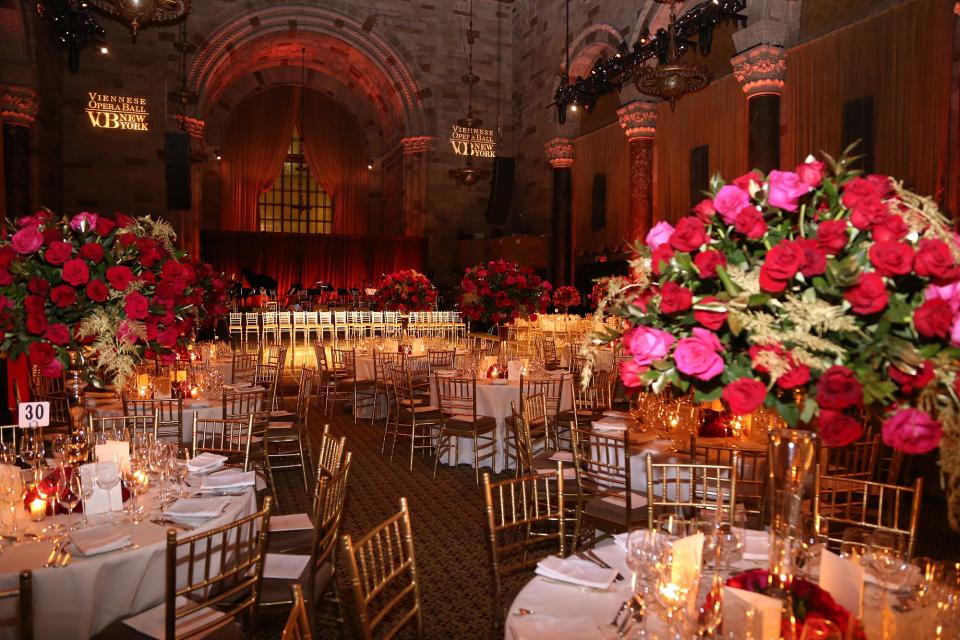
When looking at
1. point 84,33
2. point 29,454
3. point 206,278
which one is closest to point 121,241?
point 29,454

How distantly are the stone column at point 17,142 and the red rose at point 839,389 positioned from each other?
13.9 metres

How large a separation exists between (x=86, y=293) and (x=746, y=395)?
314cm

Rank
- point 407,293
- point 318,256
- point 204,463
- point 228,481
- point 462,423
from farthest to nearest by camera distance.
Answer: point 318,256 → point 407,293 → point 462,423 → point 204,463 → point 228,481

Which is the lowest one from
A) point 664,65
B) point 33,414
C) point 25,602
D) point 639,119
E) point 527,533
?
point 527,533

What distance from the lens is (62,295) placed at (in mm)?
3416

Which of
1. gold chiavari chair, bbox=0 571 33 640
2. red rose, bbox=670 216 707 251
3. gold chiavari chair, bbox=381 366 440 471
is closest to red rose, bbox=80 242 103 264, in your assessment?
gold chiavari chair, bbox=0 571 33 640

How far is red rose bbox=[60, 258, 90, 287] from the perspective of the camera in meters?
3.39

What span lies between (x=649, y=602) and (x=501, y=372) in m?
5.18

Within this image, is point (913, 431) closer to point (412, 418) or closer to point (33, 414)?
point (33, 414)

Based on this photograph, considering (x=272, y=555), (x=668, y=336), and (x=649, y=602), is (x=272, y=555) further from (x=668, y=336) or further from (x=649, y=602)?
(x=668, y=336)

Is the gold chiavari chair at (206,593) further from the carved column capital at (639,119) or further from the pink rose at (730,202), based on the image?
the carved column capital at (639,119)

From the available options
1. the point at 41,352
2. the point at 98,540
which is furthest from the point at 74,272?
the point at 98,540

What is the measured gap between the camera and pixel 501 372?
699 centimetres

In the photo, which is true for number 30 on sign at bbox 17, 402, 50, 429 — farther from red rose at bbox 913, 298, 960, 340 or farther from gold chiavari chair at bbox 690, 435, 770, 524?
red rose at bbox 913, 298, 960, 340
